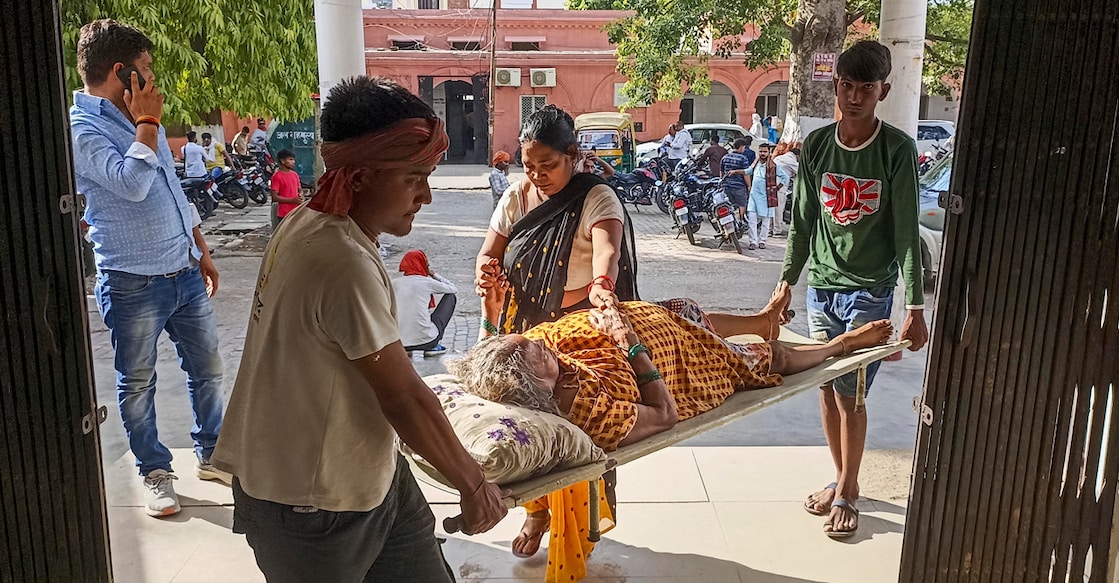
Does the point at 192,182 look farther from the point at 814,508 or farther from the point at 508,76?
the point at 814,508

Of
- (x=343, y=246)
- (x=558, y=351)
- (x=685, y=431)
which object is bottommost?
(x=685, y=431)

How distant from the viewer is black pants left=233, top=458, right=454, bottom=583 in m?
1.78

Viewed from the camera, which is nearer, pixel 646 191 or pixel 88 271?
pixel 88 271

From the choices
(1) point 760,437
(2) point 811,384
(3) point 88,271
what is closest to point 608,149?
(3) point 88,271

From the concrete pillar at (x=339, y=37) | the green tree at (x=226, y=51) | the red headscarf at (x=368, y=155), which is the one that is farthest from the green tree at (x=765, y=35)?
the red headscarf at (x=368, y=155)

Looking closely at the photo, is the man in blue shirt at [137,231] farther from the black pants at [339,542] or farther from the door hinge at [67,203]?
the black pants at [339,542]

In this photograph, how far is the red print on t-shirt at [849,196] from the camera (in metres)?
3.26

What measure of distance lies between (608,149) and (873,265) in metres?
14.3

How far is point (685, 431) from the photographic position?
284 cm

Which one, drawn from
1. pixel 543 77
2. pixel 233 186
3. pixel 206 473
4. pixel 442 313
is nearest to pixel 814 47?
pixel 442 313

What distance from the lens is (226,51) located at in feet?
33.9

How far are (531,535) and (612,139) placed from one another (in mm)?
14913

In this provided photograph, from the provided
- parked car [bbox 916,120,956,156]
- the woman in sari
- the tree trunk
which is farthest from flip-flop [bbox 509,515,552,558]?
parked car [bbox 916,120,956,156]

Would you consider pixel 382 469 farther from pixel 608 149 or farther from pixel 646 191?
pixel 608 149
